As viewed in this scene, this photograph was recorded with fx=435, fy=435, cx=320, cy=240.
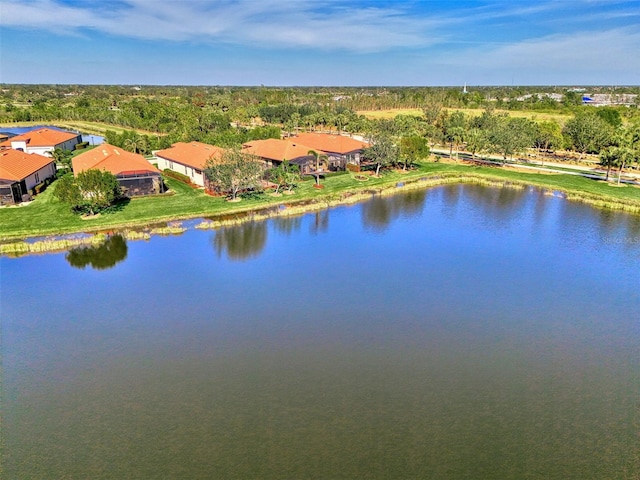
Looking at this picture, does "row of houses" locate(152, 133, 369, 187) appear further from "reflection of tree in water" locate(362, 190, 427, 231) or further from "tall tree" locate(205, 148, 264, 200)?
"reflection of tree in water" locate(362, 190, 427, 231)

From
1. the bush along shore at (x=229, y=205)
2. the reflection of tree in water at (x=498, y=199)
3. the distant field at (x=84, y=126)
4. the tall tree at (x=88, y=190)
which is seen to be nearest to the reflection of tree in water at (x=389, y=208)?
the bush along shore at (x=229, y=205)

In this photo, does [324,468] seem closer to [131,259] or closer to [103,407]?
[103,407]

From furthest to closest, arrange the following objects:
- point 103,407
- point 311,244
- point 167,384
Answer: point 311,244 < point 167,384 < point 103,407

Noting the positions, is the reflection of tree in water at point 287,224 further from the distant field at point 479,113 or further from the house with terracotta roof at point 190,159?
the distant field at point 479,113

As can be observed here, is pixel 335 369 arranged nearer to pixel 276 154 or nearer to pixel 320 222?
pixel 320 222

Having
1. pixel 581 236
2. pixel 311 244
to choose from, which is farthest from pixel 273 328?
pixel 581 236

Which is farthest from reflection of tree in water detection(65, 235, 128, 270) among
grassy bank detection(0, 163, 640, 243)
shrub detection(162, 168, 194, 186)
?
shrub detection(162, 168, 194, 186)

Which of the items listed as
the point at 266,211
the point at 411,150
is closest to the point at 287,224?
the point at 266,211
